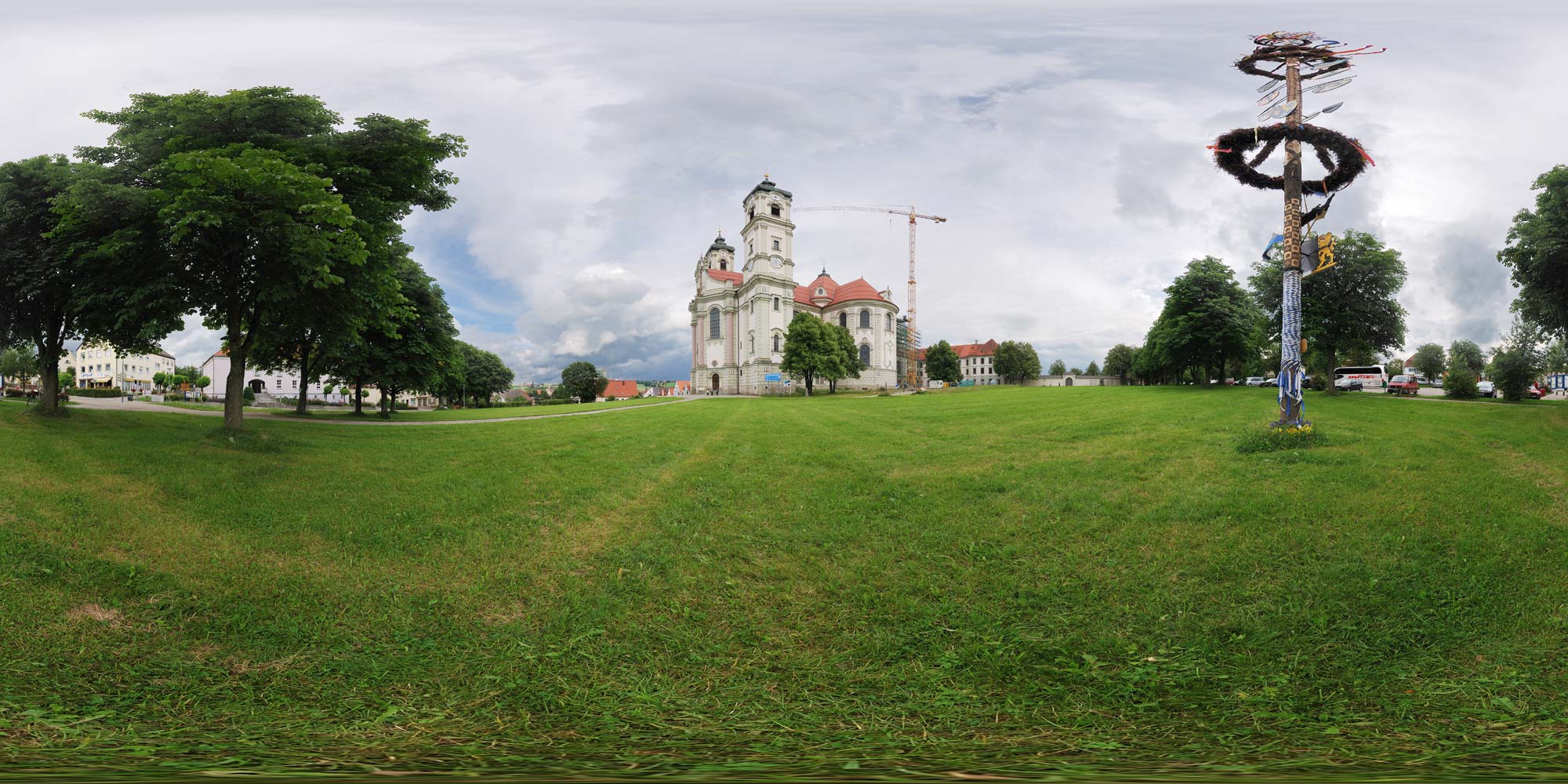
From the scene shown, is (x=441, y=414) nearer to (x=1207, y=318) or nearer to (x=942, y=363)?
(x=1207, y=318)

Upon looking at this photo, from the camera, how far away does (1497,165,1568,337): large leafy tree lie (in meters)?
19.2

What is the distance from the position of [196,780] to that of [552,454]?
10882mm

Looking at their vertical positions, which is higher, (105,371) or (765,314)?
(765,314)

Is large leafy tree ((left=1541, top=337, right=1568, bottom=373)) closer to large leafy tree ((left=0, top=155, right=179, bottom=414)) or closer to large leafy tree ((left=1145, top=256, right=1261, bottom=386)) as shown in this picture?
large leafy tree ((left=1145, top=256, right=1261, bottom=386))

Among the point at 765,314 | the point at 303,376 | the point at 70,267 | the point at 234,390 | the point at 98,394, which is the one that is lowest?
the point at 98,394

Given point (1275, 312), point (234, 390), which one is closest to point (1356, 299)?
point (1275, 312)

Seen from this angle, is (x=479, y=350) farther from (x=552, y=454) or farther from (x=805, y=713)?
(x=805, y=713)

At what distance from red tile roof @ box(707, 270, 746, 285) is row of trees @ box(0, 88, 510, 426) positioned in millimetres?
71462

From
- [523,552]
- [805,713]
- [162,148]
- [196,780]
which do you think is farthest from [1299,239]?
[162,148]

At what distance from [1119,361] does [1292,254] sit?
92056 mm

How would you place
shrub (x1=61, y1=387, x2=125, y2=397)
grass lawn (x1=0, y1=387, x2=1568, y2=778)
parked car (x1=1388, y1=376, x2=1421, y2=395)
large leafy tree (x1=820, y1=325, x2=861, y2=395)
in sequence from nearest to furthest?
grass lawn (x1=0, y1=387, x2=1568, y2=778) < parked car (x1=1388, y1=376, x2=1421, y2=395) < shrub (x1=61, y1=387, x2=125, y2=397) < large leafy tree (x1=820, y1=325, x2=861, y2=395)

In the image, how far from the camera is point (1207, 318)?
129 ft

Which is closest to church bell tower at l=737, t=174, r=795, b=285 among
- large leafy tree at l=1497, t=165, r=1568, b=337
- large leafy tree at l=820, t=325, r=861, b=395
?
large leafy tree at l=820, t=325, r=861, b=395

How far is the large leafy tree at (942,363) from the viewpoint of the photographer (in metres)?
103
